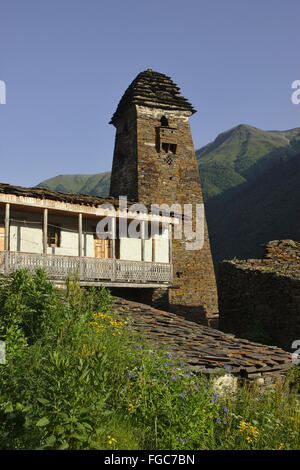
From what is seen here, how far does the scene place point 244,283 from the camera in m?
15.2

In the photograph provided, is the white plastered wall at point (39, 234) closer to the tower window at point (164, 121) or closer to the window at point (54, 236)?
the window at point (54, 236)

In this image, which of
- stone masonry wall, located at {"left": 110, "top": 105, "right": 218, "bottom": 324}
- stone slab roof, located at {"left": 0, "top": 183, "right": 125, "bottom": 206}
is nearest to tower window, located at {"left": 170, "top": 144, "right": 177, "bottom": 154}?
stone masonry wall, located at {"left": 110, "top": 105, "right": 218, "bottom": 324}

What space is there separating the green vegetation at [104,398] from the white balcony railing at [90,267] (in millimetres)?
6248

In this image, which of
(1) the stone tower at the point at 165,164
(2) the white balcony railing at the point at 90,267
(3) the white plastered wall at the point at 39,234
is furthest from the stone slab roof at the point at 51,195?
(1) the stone tower at the point at 165,164

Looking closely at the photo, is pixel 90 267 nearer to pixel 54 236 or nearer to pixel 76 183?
pixel 54 236

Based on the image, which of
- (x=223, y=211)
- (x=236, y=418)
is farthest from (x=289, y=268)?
(x=223, y=211)

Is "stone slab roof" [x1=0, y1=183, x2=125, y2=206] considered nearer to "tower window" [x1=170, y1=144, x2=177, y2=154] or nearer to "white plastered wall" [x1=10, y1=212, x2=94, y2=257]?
"white plastered wall" [x1=10, y1=212, x2=94, y2=257]

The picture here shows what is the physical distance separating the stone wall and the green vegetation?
5.93 meters

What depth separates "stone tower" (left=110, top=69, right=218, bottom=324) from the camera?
22000mm

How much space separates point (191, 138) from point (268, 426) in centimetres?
2100

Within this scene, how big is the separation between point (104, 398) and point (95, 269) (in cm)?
1109

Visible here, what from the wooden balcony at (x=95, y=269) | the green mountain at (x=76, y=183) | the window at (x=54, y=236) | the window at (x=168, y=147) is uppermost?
the green mountain at (x=76, y=183)

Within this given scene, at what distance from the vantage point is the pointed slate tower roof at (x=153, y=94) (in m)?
23.7

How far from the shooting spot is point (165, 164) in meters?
23.5
